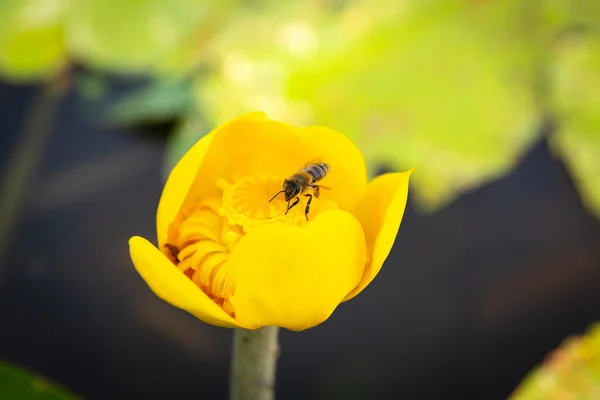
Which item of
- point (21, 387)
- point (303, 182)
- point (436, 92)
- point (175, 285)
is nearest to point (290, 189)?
point (303, 182)

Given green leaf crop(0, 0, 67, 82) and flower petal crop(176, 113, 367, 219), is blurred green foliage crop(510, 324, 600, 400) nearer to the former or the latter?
flower petal crop(176, 113, 367, 219)

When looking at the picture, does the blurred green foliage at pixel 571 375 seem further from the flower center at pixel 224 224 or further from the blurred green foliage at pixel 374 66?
the flower center at pixel 224 224

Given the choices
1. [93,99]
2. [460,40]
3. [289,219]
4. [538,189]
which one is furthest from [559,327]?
[93,99]

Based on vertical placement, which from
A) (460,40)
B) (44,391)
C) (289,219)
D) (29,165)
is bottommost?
(44,391)

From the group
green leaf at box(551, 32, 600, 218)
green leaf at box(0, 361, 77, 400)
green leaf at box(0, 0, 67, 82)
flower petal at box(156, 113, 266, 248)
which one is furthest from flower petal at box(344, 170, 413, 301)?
green leaf at box(0, 0, 67, 82)

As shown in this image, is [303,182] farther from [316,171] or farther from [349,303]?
[349,303]

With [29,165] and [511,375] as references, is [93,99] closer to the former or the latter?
[29,165]
